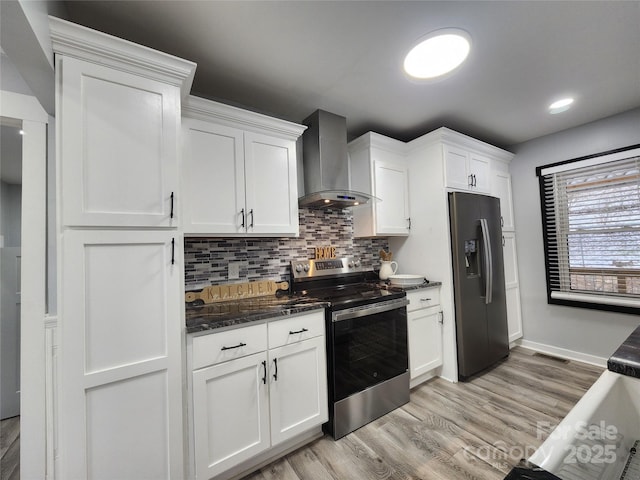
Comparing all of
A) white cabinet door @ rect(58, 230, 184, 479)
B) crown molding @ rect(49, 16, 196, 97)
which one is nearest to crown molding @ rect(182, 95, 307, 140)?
crown molding @ rect(49, 16, 196, 97)

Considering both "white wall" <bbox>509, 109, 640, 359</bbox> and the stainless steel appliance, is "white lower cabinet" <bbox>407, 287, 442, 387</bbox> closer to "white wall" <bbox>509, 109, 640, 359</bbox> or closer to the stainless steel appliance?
the stainless steel appliance

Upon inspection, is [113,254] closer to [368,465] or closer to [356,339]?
[356,339]

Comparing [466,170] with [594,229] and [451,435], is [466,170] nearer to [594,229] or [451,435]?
[594,229]

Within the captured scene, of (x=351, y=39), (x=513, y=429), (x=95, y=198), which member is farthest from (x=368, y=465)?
(x=351, y=39)

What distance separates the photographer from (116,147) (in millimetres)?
1230

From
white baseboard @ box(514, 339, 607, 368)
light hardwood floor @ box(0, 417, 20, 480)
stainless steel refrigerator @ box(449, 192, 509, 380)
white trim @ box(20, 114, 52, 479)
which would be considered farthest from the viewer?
white baseboard @ box(514, 339, 607, 368)

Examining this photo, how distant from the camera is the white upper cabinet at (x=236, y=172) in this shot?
1.72 meters

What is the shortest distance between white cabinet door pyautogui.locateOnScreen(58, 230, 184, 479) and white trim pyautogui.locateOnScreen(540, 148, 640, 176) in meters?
3.73

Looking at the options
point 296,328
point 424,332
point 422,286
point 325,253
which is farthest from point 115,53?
point 424,332

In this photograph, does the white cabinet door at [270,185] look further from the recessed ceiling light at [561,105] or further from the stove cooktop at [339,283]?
the recessed ceiling light at [561,105]

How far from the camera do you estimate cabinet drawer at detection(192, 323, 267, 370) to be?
4.54ft

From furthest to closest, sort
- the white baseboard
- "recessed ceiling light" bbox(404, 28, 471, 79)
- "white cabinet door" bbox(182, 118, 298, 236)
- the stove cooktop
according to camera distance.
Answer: the white baseboard < the stove cooktop < "white cabinet door" bbox(182, 118, 298, 236) < "recessed ceiling light" bbox(404, 28, 471, 79)

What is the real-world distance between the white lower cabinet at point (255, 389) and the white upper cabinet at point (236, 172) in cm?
71

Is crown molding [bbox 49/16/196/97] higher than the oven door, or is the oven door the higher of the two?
crown molding [bbox 49/16/196/97]
